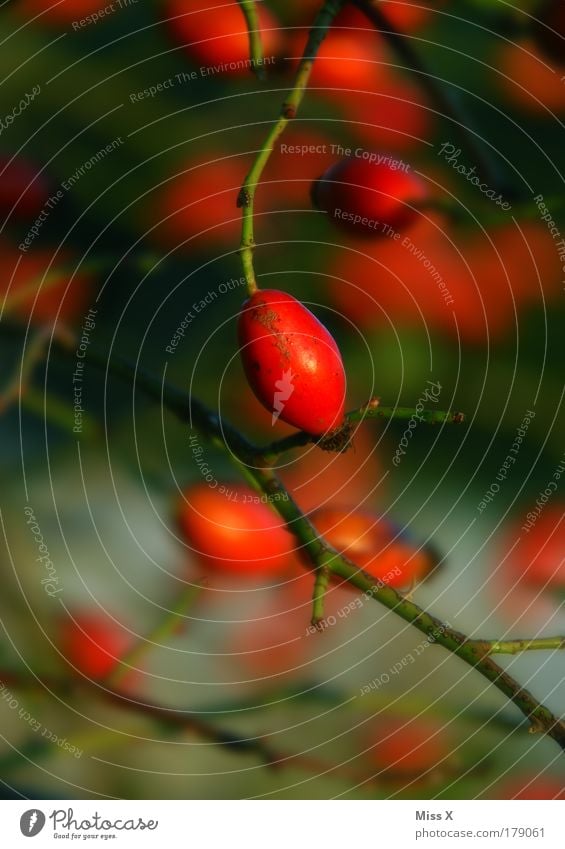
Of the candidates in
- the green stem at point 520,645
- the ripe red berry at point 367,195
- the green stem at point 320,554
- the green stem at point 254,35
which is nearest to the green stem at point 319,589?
the green stem at point 320,554

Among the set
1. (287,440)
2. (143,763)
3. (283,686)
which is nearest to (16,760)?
(143,763)

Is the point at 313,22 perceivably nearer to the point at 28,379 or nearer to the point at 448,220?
the point at 448,220

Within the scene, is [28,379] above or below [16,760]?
above

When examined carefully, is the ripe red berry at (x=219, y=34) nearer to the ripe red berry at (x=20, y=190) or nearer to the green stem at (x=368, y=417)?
the ripe red berry at (x=20, y=190)

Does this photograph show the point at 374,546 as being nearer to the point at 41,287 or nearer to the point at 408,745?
the point at 408,745

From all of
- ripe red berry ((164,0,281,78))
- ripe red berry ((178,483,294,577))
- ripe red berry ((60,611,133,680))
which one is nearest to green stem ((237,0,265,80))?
ripe red berry ((164,0,281,78))
